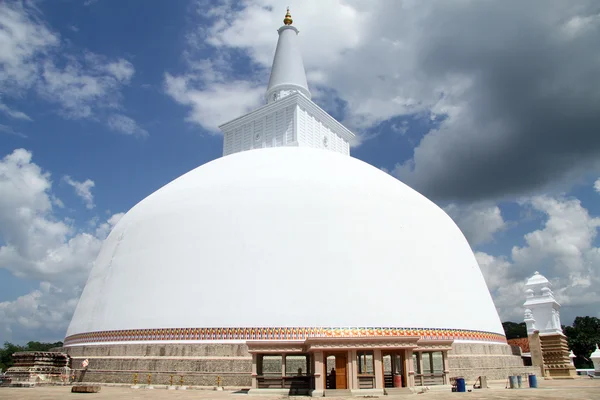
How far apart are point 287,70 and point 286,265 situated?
48.9ft

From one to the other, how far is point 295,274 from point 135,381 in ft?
18.2

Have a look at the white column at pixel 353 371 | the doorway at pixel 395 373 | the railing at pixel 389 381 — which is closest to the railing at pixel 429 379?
the doorway at pixel 395 373

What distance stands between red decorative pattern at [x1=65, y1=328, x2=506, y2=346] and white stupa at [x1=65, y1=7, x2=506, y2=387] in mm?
29

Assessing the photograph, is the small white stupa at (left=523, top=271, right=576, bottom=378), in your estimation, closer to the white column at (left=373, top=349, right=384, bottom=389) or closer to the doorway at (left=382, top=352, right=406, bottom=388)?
the doorway at (left=382, top=352, right=406, bottom=388)

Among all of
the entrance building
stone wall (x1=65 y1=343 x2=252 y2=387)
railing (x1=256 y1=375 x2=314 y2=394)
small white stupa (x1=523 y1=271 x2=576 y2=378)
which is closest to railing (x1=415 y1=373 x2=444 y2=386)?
the entrance building

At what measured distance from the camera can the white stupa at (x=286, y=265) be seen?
12.9 metres

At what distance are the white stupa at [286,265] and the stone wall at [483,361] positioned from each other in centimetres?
34

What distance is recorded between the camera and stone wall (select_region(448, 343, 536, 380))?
14.3 meters

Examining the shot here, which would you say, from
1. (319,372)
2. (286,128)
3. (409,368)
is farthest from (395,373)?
(286,128)

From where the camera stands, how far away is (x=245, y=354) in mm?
12750

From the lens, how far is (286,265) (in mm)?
13422

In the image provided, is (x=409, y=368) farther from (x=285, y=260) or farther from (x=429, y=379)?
(x=285, y=260)

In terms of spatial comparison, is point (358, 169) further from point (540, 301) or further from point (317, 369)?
point (540, 301)

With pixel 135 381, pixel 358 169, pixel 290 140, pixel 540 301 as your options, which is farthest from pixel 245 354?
pixel 540 301
